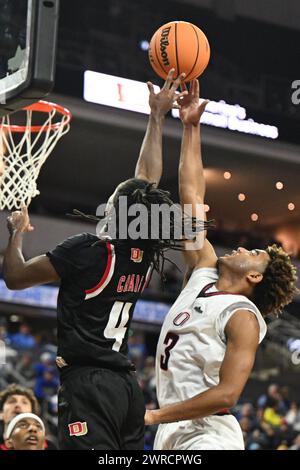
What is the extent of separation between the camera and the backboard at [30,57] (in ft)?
12.0

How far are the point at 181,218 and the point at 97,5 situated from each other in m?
13.1

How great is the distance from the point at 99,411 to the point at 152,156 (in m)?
1.21

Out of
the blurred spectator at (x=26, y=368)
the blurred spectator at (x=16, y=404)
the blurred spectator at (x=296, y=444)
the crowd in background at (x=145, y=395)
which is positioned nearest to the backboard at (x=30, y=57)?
the blurred spectator at (x=16, y=404)

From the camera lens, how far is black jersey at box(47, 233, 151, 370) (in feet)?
11.5

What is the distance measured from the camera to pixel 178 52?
425cm

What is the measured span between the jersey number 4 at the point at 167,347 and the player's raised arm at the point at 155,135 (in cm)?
68

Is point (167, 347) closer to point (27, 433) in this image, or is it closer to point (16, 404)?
point (27, 433)

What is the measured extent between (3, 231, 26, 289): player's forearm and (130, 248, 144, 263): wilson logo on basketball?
1.45 feet

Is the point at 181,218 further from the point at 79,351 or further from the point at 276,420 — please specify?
the point at 276,420

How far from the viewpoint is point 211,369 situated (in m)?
3.75

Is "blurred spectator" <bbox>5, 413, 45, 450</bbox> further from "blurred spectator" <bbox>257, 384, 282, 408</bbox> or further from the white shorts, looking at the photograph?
"blurred spectator" <bbox>257, 384, 282, 408</bbox>

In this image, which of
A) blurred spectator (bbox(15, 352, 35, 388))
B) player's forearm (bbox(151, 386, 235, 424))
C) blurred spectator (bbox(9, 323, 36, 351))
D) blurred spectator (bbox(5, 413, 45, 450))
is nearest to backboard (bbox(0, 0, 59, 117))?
player's forearm (bbox(151, 386, 235, 424))

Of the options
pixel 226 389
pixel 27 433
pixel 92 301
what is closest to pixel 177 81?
pixel 92 301
